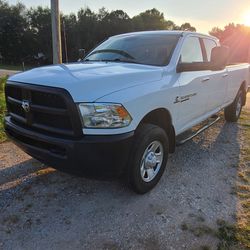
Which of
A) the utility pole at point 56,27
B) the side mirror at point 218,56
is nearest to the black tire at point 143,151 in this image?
the side mirror at point 218,56

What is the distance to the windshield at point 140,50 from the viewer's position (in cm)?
409

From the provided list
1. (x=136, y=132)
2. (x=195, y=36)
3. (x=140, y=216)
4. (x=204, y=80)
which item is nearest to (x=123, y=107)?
(x=136, y=132)

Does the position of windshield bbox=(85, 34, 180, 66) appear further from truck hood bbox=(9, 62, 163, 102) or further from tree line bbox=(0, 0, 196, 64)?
tree line bbox=(0, 0, 196, 64)

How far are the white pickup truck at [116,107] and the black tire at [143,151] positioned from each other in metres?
0.01

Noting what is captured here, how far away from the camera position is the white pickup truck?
2842 millimetres

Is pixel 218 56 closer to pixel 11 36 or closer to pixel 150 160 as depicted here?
pixel 150 160

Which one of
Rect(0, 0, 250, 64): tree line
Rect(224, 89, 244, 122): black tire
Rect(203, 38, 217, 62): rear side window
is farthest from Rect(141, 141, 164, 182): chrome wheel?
Rect(0, 0, 250, 64): tree line

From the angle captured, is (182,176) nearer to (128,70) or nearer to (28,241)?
(128,70)

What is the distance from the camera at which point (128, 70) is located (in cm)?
348

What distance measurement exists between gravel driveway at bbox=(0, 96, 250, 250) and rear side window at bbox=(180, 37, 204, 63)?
1.58 metres

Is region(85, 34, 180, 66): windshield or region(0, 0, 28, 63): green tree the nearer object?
region(85, 34, 180, 66): windshield

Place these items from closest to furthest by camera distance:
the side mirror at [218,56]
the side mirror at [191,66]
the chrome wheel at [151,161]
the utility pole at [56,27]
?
the chrome wheel at [151,161]
the side mirror at [191,66]
the side mirror at [218,56]
the utility pole at [56,27]

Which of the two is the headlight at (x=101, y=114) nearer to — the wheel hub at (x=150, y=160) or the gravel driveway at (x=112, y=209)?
the wheel hub at (x=150, y=160)

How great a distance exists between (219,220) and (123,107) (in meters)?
1.57
